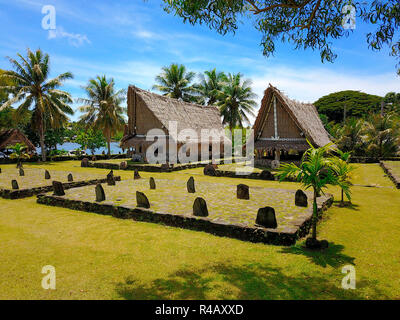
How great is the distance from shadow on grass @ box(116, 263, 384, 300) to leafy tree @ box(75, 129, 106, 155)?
3679 centimetres

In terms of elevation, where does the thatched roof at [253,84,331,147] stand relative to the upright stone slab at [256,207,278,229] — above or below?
above

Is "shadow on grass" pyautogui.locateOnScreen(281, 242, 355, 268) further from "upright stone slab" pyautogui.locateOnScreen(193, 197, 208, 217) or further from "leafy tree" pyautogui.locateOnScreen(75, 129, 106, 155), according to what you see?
"leafy tree" pyautogui.locateOnScreen(75, 129, 106, 155)

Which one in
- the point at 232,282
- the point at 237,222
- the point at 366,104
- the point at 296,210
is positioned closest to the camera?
the point at 232,282

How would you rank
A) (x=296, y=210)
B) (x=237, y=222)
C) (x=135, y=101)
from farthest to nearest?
1. (x=135, y=101)
2. (x=296, y=210)
3. (x=237, y=222)

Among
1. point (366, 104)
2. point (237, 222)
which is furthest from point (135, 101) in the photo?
point (366, 104)

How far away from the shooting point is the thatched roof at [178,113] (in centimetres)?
2745

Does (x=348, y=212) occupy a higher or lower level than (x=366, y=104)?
lower

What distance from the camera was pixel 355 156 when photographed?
29.3 metres

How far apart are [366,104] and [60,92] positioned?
208 feet

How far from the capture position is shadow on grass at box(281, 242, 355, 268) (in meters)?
5.65

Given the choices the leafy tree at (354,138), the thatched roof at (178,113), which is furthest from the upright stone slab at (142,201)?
the leafy tree at (354,138)
